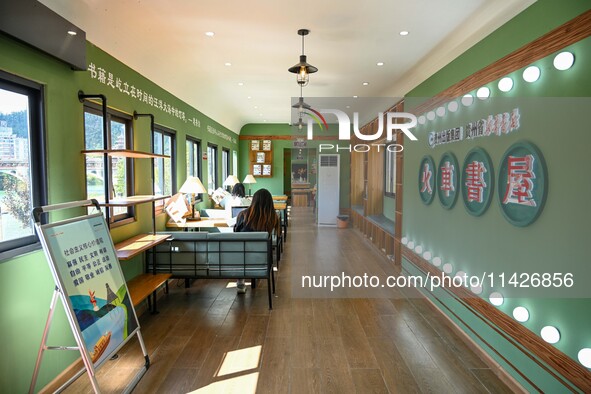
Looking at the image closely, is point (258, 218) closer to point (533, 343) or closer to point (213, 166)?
point (533, 343)

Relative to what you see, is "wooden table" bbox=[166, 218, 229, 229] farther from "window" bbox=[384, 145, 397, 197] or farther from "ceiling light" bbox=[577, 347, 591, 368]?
"ceiling light" bbox=[577, 347, 591, 368]

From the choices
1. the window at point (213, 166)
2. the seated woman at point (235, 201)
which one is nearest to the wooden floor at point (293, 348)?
the seated woman at point (235, 201)

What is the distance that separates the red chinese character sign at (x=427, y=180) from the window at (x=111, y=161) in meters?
3.33

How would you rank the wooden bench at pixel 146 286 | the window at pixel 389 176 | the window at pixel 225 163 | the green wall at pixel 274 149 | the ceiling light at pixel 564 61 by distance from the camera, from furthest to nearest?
the green wall at pixel 274 149
the window at pixel 225 163
the window at pixel 389 176
the wooden bench at pixel 146 286
the ceiling light at pixel 564 61

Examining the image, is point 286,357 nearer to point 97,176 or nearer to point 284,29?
point 97,176

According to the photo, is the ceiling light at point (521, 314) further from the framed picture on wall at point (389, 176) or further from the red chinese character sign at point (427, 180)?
the framed picture on wall at point (389, 176)

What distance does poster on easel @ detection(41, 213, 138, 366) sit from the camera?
7.14 feet

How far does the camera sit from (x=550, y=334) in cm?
235

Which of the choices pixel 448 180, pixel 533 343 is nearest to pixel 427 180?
pixel 448 180

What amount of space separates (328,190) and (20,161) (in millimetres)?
7768

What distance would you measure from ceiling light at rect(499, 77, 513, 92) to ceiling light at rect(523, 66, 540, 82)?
17 centimetres

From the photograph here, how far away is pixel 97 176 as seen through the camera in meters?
3.45

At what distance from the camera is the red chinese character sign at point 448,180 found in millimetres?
3717

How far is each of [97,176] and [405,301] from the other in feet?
11.5
